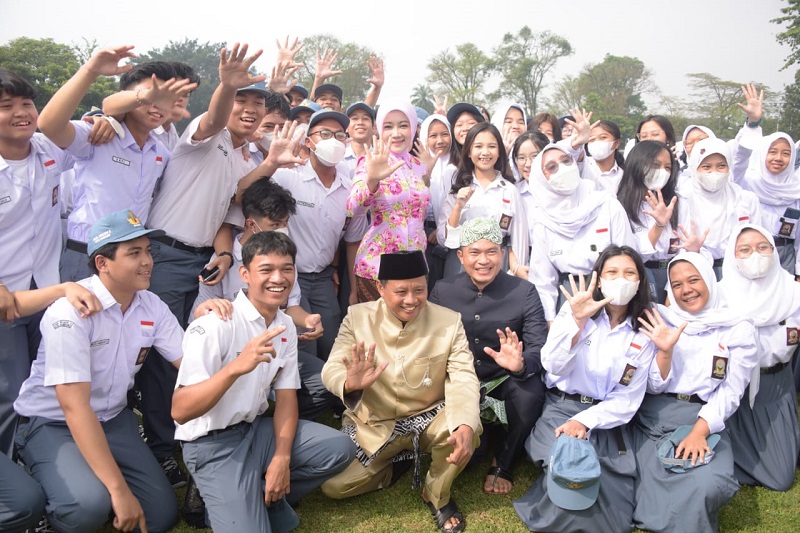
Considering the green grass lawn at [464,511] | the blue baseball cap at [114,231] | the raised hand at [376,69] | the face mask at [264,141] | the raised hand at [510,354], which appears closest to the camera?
the blue baseball cap at [114,231]

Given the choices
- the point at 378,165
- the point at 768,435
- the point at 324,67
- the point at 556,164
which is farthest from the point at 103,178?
the point at 768,435

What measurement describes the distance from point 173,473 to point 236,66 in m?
2.76

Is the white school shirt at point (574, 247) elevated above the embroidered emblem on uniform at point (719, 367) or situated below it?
above

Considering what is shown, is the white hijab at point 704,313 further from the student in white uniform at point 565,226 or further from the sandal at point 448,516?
the sandal at point 448,516

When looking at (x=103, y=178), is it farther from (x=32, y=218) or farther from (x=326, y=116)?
(x=326, y=116)

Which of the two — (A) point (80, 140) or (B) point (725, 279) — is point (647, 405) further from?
(A) point (80, 140)

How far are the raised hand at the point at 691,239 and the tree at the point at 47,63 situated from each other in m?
35.4

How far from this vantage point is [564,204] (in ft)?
16.5

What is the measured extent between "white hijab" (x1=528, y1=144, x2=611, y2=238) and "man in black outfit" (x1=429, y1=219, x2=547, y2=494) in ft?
2.60

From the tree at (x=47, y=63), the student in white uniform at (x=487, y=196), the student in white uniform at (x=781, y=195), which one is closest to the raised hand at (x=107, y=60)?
the student in white uniform at (x=487, y=196)

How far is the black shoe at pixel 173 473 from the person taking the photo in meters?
4.10

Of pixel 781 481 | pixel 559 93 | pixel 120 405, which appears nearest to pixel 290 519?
pixel 120 405

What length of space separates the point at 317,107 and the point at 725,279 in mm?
4316

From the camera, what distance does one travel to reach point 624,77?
52656 mm
